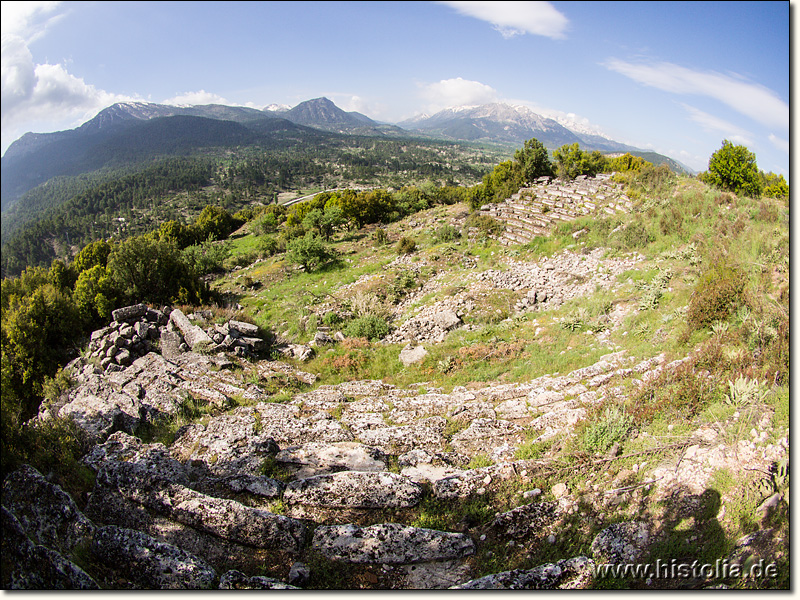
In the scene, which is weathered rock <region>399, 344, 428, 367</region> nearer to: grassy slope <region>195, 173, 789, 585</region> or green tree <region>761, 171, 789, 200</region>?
grassy slope <region>195, 173, 789, 585</region>

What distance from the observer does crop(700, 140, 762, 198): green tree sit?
2305 centimetres

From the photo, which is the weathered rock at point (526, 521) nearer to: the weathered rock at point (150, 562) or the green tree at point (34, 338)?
the weathered rock at point (150, 562)

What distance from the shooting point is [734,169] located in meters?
23.1

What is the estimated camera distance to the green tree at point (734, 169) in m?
23.0

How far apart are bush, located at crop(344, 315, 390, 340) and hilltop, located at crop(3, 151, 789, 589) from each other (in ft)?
0.55

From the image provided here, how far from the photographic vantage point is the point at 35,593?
341 centimetres

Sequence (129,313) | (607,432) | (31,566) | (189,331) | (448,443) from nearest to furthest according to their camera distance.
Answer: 1. (31,566)
2. (607,432)
3. (448,443)
4. (189,331)
5. (129,313)

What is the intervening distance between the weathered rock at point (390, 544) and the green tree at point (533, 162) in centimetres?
3897

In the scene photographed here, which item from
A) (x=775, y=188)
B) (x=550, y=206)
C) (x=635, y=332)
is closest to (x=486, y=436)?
(x=635, y=332)

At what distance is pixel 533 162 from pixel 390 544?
41.2m

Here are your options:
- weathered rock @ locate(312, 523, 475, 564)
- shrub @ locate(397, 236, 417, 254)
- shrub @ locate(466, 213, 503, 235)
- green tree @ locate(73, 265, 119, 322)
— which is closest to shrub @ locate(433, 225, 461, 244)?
shrub @ locate(466, 213, 503, 235)

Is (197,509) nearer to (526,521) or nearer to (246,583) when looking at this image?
(246,583)

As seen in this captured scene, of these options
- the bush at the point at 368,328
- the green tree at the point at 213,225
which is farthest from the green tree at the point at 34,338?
the green tree at the point at 213,225

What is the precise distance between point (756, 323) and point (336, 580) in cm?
824
